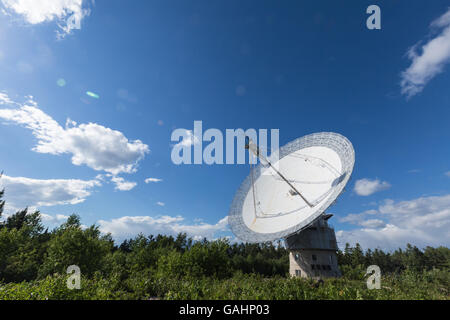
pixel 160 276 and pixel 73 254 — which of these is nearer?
pixel 160 276

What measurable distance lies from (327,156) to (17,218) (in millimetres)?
104522

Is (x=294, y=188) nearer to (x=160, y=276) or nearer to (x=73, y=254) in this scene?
(x=160, y=276)

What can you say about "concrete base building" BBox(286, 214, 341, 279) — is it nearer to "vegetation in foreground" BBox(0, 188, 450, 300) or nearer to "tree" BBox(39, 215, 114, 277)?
"vegetation in foreground" BBox(0, 188, 450, 300)

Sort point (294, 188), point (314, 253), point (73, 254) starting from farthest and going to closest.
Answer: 1. point (73, 254)
2. point (314, 253)
3. point (294, 188)

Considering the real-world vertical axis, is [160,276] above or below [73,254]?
below

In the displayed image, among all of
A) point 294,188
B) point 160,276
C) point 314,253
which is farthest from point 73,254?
point 314,253

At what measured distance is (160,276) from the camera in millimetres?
26797

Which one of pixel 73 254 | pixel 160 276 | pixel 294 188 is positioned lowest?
pixel 160 276

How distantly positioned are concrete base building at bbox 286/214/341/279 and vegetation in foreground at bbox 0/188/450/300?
3.41m

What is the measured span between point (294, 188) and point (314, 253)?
11.1 m

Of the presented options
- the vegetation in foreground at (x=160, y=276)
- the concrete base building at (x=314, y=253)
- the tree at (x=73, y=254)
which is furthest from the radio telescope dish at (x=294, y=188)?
the tree at (x=73, y=254)

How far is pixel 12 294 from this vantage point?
38.9 ft

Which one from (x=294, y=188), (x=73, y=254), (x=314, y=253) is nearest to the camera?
(x=294, y=188)
